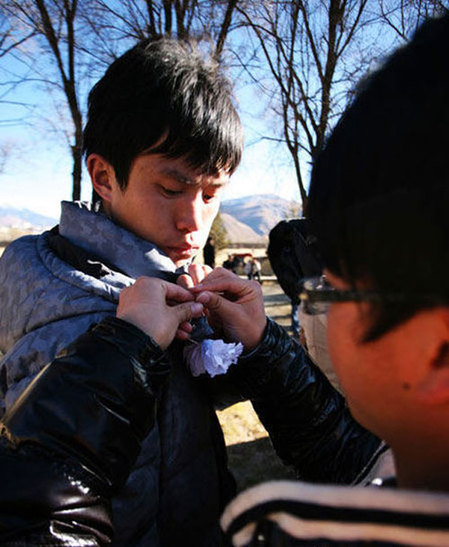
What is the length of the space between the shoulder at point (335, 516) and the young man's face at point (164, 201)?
0.83 m

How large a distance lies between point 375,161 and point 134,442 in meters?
0.75

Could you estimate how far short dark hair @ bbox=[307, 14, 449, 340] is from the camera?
1.83 feet

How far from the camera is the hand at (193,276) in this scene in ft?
4.10

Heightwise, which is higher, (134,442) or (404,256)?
(404,256)

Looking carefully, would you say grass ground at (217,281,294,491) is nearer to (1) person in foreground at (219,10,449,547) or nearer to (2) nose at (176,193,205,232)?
(2) nose at (176,193,205,232)

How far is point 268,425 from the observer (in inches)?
55.0

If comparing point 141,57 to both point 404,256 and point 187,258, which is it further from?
point 404,256

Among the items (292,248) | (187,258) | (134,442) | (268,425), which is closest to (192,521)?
(268,425)

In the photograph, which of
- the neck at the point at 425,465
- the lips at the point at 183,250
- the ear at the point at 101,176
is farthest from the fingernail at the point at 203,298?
the neck at the point at 425,465

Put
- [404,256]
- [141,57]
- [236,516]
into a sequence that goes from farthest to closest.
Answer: [141,57], [236,516], [404,256]

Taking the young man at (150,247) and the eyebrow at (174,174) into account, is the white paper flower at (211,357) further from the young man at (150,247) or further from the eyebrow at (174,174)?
the eyebrow at (174,174)

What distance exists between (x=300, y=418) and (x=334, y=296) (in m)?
0.74

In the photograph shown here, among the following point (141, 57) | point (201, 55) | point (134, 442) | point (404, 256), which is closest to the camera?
point (404, 256)

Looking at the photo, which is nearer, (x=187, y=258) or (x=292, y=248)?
(x=187, y=258)
